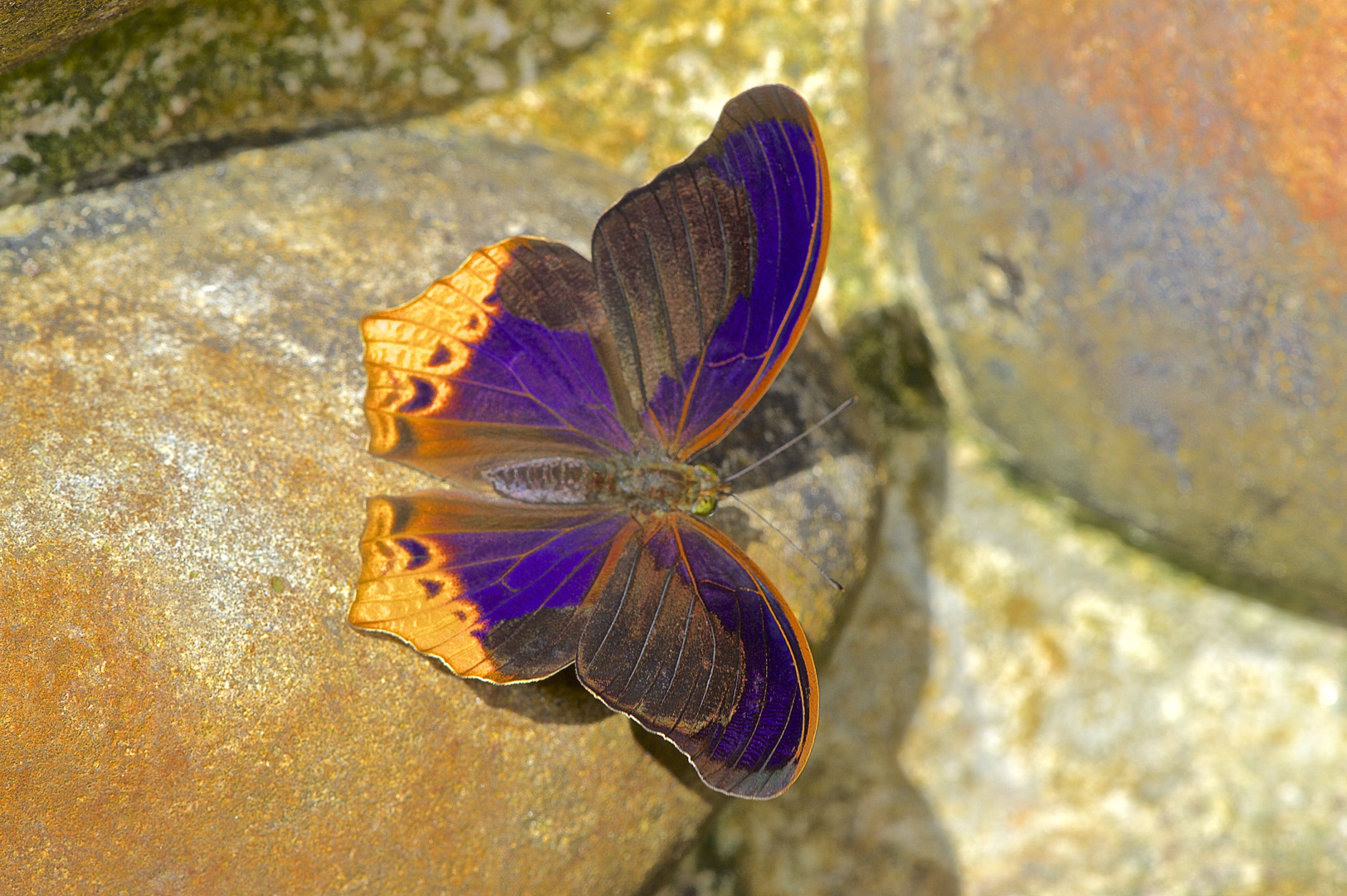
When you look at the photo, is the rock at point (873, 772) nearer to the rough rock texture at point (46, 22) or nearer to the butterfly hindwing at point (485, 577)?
the butterfly hindwing at point (485, 577)

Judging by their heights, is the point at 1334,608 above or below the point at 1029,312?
below

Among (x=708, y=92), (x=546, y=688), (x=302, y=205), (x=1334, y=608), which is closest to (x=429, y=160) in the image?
(x=302, y=205)

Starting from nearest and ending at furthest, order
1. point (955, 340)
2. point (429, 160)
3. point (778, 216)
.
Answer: point (778, 216) < point (429, 160) < point (955, 340)

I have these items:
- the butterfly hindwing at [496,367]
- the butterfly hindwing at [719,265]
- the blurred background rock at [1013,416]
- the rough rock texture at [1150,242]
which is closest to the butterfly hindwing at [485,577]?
the butterfly hindwing at [496,367]

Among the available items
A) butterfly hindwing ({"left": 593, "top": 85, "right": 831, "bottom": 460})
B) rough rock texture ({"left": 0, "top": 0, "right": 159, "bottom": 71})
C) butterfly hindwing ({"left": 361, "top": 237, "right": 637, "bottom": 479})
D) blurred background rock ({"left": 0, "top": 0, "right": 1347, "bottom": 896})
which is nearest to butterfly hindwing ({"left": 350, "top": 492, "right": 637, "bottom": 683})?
butterfly hindwing ({"left": 361, "top": 237, "right": 637, "bottom": 479})

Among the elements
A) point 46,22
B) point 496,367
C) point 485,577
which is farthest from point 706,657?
point 46,22

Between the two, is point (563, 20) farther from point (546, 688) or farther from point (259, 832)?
point (259, 832)

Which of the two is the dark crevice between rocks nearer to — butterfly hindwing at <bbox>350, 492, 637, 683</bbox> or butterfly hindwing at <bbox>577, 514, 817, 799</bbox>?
butterfly hindwing at <bbox>577, 514, 817, 799</bbox>
